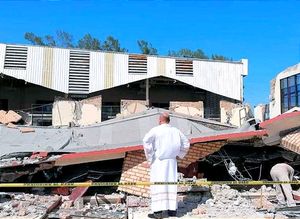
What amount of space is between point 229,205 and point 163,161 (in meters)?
1.90

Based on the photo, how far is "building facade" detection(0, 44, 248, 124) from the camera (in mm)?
23516

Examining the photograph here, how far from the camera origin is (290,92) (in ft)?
82.1

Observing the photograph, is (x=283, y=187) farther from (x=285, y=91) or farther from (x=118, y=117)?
(x=285, y=91)

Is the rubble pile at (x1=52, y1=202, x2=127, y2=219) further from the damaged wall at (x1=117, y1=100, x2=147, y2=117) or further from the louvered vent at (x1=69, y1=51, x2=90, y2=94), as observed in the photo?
the louvered vent at (x1=69, y1=51, x2=90, y2=94)

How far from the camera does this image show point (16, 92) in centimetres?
2527

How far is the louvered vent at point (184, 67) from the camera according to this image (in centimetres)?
2534

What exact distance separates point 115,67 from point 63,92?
11.7ft

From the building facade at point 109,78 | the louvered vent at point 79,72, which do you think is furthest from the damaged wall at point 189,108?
the louvered vent at point 79,72

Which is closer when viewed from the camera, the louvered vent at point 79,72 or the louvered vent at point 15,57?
the louvered vent at point 15,57

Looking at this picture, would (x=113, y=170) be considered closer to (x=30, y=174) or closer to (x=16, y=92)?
(x=30, y=174)

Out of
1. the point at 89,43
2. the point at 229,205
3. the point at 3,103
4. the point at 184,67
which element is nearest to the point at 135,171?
the point at 229,205

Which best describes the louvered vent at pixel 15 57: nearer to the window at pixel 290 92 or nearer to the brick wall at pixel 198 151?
the window at pixel 290 92

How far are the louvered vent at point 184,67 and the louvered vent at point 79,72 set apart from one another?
576 centimetres

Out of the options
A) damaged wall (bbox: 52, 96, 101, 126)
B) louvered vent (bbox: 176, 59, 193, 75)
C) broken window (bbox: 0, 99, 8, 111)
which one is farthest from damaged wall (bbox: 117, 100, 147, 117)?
broken window (bbox: 0, 99, 8, 111)
